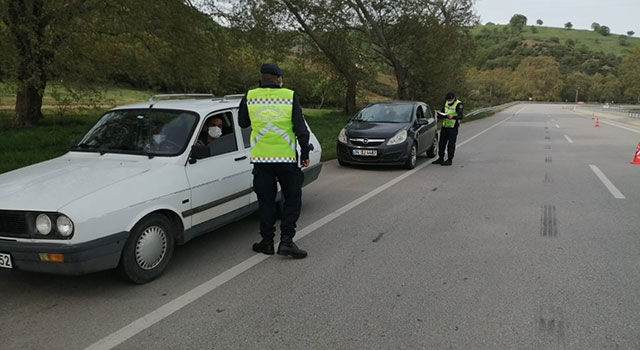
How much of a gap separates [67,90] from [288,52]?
49.2ft

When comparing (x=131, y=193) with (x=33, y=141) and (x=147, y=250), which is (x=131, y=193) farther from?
(x=33, y=141)

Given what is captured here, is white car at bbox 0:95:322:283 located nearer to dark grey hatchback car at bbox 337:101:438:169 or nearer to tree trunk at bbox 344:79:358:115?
dark grey hatchback car at bbox 337:101:438:169

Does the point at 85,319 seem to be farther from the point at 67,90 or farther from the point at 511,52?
the point at 511,52

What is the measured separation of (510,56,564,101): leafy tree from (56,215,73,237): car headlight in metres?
138

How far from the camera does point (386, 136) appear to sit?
10.4 m

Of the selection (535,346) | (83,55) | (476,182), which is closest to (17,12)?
(83,55)

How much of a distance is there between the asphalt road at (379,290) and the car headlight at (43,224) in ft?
2.01

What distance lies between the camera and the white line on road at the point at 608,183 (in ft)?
26.1

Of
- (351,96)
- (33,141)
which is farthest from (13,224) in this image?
(351,96)

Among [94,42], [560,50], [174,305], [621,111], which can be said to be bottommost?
[621,111]

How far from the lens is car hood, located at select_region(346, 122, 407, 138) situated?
34.4 ft

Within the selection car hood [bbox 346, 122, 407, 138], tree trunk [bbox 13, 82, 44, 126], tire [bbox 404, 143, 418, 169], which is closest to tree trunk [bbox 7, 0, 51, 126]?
tree trunk [bbox 13, 82, 44, 126]

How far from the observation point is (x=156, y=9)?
13.8 m

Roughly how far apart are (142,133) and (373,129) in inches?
255
